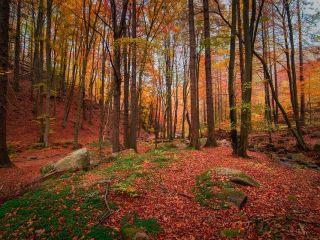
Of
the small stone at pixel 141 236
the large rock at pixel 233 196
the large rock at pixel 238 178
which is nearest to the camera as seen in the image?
the small stone at pixel 141 236

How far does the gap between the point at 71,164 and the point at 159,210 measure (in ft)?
17.1

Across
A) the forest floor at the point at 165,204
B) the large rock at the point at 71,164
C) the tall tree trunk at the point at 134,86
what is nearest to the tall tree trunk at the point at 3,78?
the forest floor at the point at 165,204

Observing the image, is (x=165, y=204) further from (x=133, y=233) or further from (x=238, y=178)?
(x=238, y=178)

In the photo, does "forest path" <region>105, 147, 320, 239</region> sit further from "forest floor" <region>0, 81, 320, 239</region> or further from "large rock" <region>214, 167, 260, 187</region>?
"large rock" <region>214, 167, 260, 187</region>

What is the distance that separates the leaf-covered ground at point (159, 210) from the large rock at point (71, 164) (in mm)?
1141

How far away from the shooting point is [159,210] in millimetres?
5137

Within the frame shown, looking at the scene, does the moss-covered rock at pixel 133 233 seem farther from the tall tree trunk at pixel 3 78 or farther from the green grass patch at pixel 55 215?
the tall tree trunk at pixel 3 78

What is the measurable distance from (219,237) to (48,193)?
4.76m

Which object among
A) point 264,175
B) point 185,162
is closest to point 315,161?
point 264,175

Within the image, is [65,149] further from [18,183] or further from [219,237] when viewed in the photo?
[219,237]

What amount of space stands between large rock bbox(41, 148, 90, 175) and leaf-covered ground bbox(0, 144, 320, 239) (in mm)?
1141

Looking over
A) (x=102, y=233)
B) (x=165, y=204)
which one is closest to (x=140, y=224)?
(x=102, y=233)

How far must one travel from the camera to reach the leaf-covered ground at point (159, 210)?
4211mm

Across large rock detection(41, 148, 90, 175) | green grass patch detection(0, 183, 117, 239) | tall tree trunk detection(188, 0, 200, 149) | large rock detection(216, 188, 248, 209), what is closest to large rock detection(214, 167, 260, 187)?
large rock detection(216, 188, 248, 209)
